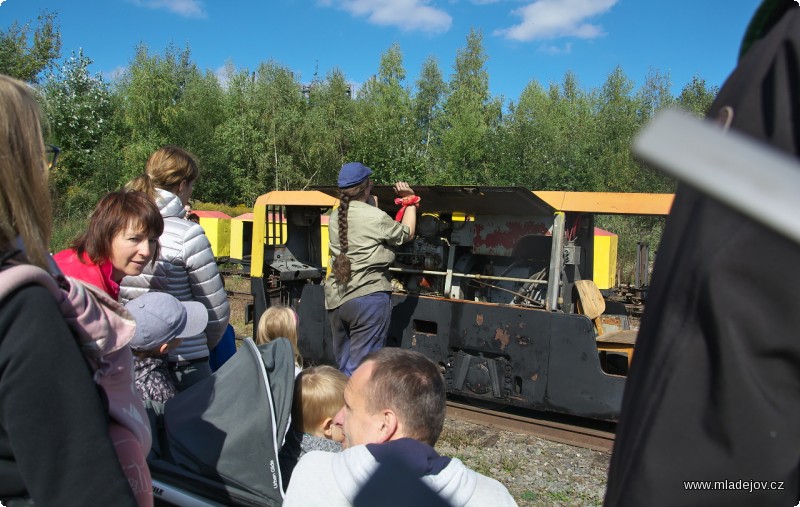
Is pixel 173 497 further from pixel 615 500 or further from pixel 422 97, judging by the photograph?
pixel 422 97

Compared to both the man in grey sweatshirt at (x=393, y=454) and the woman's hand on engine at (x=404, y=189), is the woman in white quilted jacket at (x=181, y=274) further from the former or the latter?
the woman's hand on engine at (x=404, y=189)

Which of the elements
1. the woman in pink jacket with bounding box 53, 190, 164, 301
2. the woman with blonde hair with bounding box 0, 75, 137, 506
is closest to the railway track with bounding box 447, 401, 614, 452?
the woman in pink jacket with bounding box 53, 190, 164, 301

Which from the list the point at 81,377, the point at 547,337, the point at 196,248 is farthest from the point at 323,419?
the point at 547,337

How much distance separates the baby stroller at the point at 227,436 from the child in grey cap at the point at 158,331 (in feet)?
0.44

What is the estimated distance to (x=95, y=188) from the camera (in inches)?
1092

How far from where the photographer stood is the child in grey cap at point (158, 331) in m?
2.66

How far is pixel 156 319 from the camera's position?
266 centimetres

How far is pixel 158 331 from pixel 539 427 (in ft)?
14.3

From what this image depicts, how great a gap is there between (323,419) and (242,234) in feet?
51.0

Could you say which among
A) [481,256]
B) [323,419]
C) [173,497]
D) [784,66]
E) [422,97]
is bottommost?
[173,497]

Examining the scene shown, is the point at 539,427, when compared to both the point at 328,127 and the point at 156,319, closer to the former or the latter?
the point at 156,319

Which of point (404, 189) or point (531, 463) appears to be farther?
point (404, 189)

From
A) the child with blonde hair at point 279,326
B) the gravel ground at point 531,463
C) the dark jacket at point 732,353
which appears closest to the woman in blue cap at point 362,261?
→ the gravel ground at point 531,463

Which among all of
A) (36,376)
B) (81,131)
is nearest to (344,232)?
(36,376)
